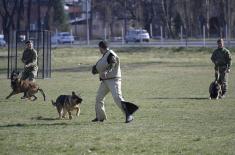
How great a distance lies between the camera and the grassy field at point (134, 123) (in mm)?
11758

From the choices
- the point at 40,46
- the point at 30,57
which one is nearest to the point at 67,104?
the point at 30,57

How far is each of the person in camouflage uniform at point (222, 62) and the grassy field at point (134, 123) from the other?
24.4 inches

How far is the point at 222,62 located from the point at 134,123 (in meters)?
7.95

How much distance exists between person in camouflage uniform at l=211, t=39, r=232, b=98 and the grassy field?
2.03 feet

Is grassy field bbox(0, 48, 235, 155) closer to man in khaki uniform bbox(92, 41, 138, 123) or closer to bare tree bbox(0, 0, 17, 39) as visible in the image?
man in khaki uniform bbox(92, 41, 138, 123)

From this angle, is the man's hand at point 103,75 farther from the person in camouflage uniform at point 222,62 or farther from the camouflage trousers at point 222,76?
the camouflage trousers at point 222,76

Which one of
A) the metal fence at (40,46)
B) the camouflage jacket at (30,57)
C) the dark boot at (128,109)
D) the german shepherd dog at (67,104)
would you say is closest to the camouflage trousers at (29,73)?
the camouflage jacket at (30,57)

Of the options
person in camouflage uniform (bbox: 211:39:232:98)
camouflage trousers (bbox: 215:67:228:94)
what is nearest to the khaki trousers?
person in camouflage uniform (bbox: 211:39:232:98)

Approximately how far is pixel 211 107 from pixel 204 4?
62943 millimetres

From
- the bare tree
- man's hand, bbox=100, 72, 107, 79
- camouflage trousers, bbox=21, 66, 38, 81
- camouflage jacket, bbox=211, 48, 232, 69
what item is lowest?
camouflage trousers, bbox=21, 66, 38, 81

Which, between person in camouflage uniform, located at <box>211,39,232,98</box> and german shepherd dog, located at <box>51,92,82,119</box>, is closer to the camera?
german shepherd dog, located at <box>51,92,82,119</box>

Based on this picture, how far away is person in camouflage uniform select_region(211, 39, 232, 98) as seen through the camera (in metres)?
22.3

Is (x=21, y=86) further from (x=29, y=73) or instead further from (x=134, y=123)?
(x=134, y=123)

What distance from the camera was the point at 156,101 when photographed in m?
21.0
